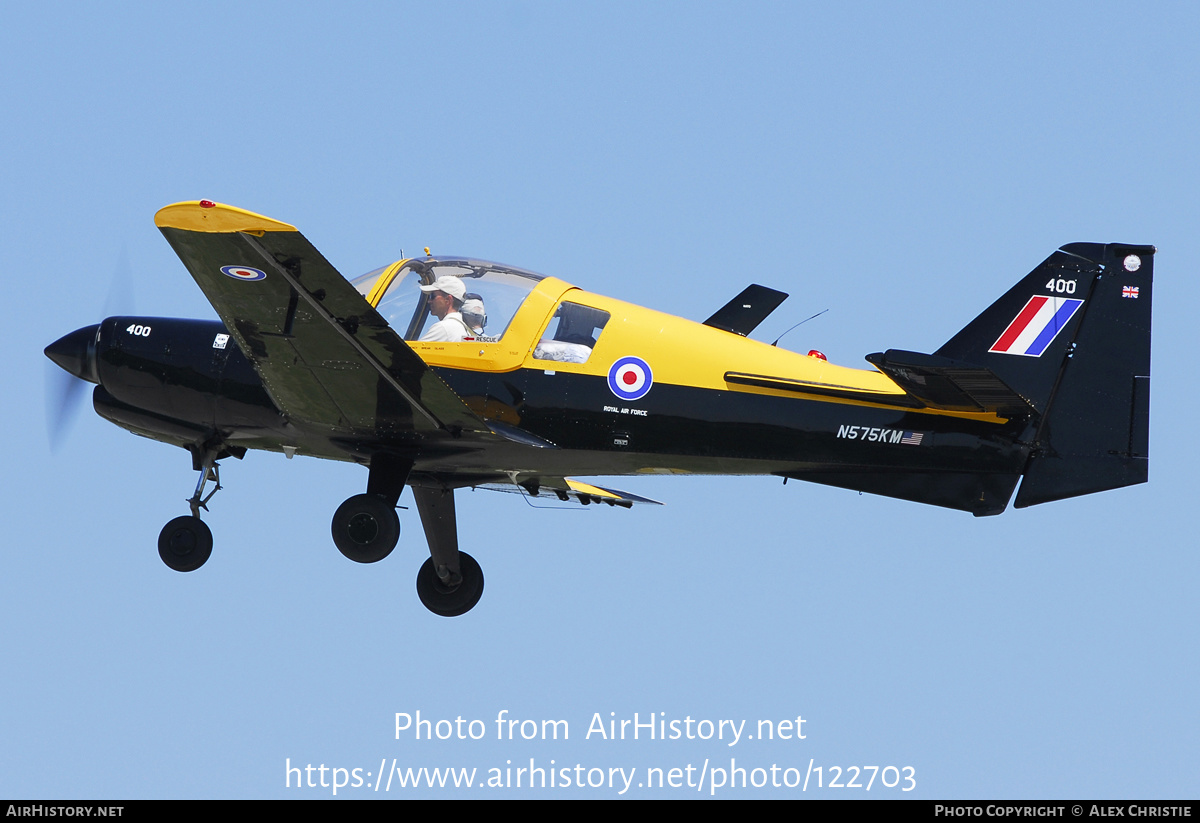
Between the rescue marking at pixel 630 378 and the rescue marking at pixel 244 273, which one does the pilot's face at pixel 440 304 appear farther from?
the rescue marking at pixel 244 273

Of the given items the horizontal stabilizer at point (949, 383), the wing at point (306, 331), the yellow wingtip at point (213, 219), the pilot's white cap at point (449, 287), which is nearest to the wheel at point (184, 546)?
the wing at point (306, 331)

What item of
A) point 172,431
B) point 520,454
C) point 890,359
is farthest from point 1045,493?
point 172,431

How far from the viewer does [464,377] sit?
45.0 feet

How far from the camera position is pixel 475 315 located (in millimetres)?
13781

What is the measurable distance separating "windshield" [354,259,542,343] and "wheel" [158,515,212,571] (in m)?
2.75

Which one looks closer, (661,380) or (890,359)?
(890,359)

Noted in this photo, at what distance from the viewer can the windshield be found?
13.7 meters

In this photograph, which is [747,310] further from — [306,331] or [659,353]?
[306,331]

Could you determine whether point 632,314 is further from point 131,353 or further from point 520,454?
point 131,353

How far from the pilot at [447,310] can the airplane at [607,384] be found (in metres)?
0.03

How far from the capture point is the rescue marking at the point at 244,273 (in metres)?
12.2

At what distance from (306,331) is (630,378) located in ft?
9.22

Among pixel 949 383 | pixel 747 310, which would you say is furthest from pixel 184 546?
pixel 949 383

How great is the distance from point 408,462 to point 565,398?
5.71 feet
